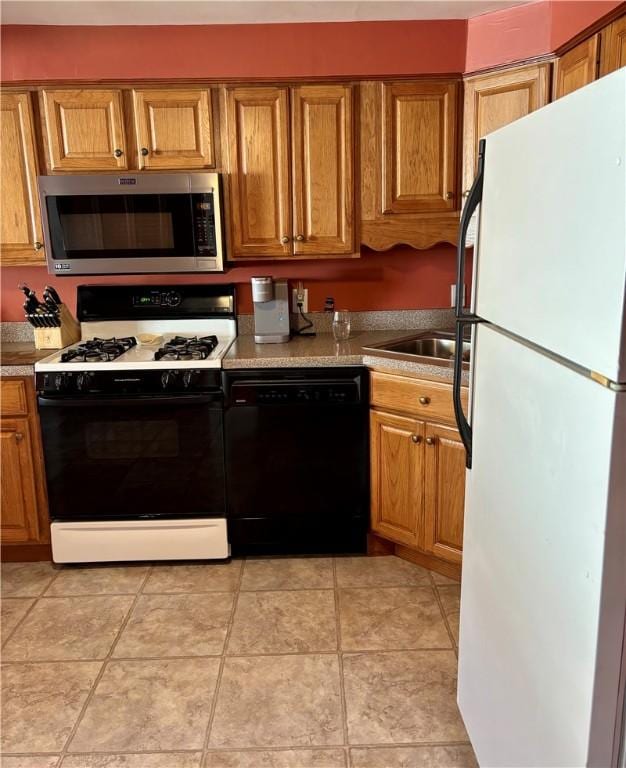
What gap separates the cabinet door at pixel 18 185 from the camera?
284 cm

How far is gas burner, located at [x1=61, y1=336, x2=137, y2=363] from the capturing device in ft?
9.15

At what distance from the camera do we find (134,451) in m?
2.81

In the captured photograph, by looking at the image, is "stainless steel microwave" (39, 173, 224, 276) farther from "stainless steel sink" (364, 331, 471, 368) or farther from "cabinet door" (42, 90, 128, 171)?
"stainless steel sink" (364, 331, 471, 368)

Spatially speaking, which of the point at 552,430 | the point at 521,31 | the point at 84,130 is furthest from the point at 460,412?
the point at 84,130

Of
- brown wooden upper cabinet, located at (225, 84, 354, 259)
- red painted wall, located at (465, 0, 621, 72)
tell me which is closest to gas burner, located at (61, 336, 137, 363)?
brown wooden upper cabinet, located at (225, 84, 354, 259)

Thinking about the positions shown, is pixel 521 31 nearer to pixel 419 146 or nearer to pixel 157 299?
pixel 419 146

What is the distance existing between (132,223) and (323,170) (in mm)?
892

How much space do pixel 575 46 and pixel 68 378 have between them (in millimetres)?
2363

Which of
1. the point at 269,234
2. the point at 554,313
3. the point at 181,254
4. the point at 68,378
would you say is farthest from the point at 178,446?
the point at 554,313

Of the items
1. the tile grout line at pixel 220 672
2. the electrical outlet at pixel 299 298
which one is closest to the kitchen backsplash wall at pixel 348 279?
the electrical outlet at pixel 299 298

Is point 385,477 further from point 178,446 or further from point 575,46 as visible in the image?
point 575,46

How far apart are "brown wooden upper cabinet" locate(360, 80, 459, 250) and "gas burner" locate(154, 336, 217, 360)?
867mm

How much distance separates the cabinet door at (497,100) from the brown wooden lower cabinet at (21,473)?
2.16 m

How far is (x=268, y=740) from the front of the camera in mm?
1886
